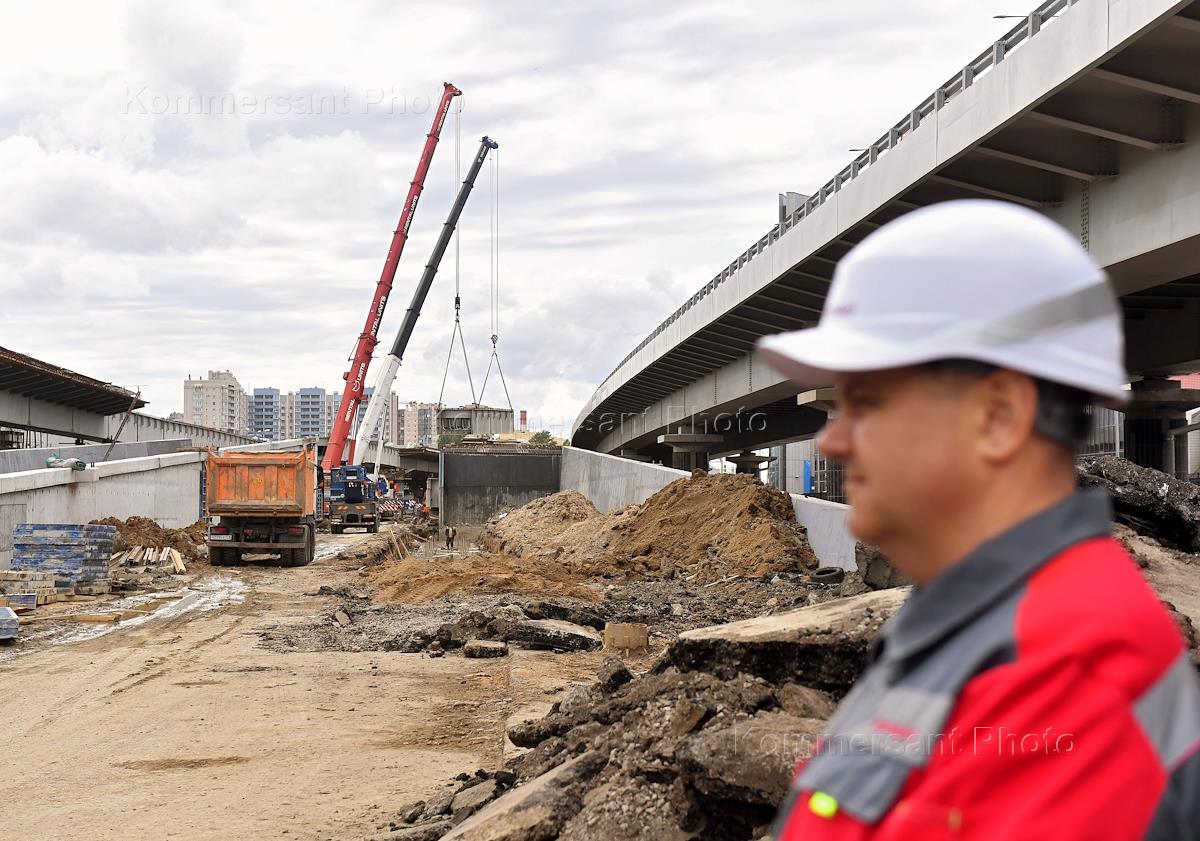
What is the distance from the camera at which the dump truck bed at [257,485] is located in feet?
93.7

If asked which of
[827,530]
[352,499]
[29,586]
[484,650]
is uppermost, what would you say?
[352,499]

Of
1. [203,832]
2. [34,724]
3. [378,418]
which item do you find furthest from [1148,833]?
[378,418]

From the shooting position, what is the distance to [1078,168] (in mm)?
17094

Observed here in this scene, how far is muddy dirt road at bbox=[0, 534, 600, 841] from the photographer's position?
7.63 meters

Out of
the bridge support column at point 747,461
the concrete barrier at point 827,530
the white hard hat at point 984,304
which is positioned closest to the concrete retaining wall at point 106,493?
the concrete barrier at point 827,530

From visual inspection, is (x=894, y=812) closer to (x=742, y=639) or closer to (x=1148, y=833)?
(x=1148, y=833)

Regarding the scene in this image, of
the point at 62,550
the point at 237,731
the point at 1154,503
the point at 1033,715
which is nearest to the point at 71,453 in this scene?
the point at 62,550

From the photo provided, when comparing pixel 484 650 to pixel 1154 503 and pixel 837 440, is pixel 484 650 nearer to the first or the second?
pixel 1154 503

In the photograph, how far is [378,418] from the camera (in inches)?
1802

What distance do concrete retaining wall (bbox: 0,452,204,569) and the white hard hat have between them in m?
25.7

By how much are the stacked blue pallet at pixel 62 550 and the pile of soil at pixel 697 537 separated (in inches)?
376

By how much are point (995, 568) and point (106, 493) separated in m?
33.2

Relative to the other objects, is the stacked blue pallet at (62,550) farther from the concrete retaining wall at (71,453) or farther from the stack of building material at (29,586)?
the concrete retaining wall at (71,453)

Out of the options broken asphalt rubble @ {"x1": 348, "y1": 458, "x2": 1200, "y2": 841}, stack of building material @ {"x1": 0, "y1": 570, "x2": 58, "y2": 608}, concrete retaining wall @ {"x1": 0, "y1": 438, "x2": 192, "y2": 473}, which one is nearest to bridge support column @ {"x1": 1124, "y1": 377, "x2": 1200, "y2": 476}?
broken asphalt rubble @ {"x1": 348, "y1": 458, "x2": 1200, "y2": 841}
